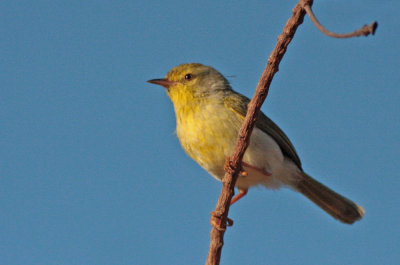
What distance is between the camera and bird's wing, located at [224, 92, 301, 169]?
5980mm

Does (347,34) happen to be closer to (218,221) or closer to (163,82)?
(218,221)

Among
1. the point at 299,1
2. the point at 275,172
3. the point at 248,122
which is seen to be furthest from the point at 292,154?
the point at 299,1

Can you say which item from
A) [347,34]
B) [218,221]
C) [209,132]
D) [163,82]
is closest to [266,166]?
[209,132]

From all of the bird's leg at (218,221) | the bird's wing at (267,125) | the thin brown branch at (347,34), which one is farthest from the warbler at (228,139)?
the thin brown branch at (347,34)

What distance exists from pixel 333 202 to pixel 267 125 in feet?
5.06

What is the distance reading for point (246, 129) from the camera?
422 centimetres

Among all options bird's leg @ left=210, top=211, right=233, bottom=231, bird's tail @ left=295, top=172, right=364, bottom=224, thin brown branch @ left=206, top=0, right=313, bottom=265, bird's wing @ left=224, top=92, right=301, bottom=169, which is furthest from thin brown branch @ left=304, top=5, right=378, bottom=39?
bird's tail @ left=295, top=172, right=364, bottom=224

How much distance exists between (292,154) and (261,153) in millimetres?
836

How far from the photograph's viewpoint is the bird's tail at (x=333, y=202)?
6.96 metres

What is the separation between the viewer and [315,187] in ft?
22.8

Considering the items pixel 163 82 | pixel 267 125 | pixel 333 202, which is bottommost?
pixel 333 202

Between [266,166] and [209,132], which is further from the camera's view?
[266,166]

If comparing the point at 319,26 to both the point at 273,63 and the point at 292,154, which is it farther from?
the point at 292,154

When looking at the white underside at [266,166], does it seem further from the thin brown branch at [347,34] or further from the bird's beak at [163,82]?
the thin brown branch at [347,34]
